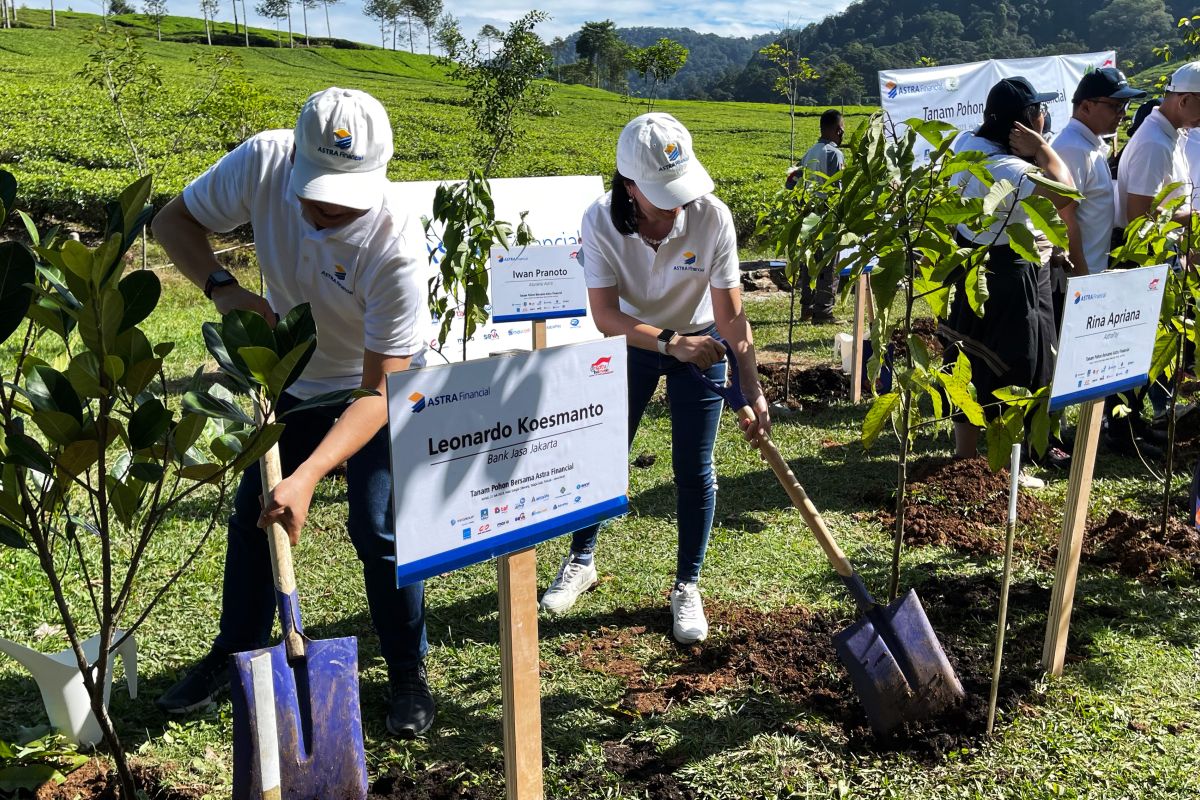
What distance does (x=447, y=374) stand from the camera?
168cm

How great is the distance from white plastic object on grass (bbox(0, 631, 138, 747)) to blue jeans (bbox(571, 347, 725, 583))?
1.81m

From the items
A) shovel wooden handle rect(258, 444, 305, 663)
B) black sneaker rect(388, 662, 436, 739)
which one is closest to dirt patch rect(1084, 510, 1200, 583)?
black sneaker rect(388, 662, 436, 739)

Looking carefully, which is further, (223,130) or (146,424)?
(223,130)

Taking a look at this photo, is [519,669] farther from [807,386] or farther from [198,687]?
[807,386]

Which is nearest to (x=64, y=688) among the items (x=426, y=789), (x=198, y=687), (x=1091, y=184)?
(x=198, y=687)

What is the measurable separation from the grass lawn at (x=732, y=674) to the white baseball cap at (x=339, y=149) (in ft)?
5.08

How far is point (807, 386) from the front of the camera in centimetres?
646

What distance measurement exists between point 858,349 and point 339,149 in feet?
14.9

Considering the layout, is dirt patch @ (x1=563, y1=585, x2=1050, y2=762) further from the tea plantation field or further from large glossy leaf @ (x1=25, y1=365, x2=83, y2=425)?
the tea plantation field

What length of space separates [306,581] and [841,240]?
253cm

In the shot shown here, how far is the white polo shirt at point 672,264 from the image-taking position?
294 centimetres

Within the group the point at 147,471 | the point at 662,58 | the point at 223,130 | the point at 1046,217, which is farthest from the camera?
the point at 662,58

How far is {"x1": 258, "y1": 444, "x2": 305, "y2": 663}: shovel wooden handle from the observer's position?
81.6 inches

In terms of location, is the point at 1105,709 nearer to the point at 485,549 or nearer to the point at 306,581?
the point at 485,549
